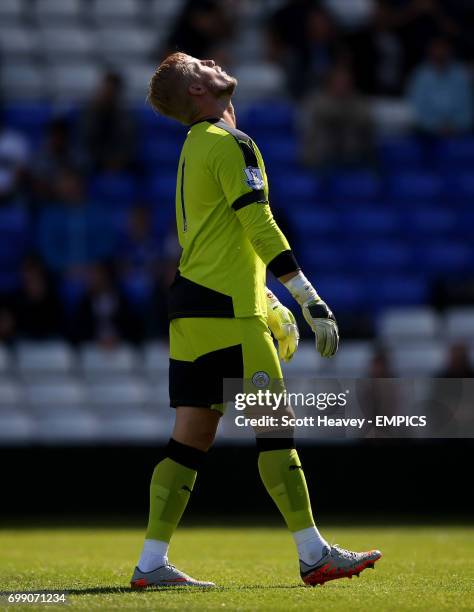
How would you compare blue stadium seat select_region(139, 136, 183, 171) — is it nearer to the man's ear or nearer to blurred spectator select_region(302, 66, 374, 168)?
blurred spectator select_region(302, 66, 374, 168)

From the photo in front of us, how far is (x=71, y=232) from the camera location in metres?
13.3

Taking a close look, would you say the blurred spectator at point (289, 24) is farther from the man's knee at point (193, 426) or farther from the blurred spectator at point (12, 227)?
the man's knee at point (193, 426)

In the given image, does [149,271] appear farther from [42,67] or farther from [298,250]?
[42,67]

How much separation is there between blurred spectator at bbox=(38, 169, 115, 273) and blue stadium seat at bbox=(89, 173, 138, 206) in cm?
57

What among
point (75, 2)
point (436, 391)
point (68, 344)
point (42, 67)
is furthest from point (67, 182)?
point (436, 391)

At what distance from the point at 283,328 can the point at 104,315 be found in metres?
6.98

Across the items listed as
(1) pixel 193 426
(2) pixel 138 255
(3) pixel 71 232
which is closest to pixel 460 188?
(2) pixel 138 255

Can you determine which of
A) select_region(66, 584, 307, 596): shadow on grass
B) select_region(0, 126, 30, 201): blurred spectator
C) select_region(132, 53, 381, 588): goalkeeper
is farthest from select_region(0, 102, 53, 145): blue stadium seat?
select_region(66, 584, 307, 596): shadow on grass

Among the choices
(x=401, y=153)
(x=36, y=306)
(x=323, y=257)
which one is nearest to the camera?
(x=36, y=306)

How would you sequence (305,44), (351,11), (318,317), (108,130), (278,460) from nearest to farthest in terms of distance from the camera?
(318,317), (278,460), (108,130), (305,44), (351,11)

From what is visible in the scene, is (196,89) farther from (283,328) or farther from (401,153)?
(401,153)

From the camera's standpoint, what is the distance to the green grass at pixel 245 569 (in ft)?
16.0

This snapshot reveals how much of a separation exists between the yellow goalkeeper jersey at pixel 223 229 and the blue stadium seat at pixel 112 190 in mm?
8480

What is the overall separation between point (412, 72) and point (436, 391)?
737 cm
